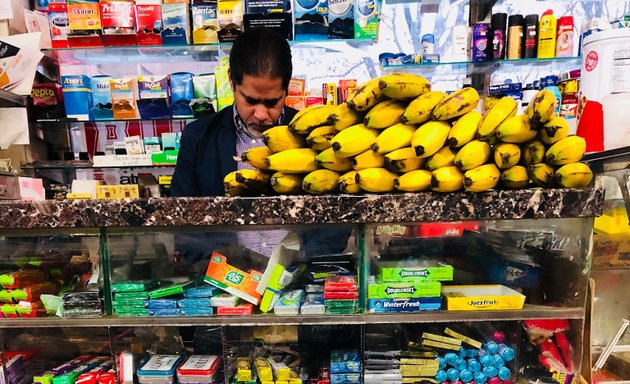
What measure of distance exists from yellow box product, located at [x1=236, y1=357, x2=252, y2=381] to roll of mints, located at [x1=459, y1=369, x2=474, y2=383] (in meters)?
0.56

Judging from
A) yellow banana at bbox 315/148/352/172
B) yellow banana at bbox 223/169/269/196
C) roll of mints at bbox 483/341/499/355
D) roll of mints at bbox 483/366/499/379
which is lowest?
roll of mints at bbox 483/366/499/379

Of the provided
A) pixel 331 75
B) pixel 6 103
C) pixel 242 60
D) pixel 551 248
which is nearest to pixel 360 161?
pixel 551 248

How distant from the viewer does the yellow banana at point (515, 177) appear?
94 centimetres

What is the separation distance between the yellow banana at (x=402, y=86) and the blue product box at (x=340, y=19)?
1747 mm

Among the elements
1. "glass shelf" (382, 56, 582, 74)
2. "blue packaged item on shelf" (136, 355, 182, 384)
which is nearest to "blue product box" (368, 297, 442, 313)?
"blue packaged item on shelf" (136, 355, 182, 384)

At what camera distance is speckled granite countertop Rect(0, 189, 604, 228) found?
92 centimetres

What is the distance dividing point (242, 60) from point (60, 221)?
962 mm

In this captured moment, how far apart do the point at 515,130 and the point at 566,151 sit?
0.13 m

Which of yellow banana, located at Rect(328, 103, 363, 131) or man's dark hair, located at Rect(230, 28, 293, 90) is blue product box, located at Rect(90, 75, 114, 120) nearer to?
man's dark hair, located at Rect(230, 28, 293, 90)

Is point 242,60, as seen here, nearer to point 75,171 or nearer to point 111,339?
point 111,339

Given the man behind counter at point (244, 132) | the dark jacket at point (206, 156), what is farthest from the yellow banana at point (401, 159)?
the dark jacket at point (206, 156)

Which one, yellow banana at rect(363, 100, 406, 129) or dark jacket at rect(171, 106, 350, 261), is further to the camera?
dark jacket at rect(171, 106, 350, 261)

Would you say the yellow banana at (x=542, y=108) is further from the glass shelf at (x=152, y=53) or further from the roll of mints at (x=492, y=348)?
the glass shelf at (x=152, y=53)

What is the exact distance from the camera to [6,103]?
212 centimetres
